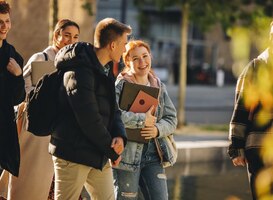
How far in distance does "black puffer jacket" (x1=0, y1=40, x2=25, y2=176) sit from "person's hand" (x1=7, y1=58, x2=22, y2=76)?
0.08 ft

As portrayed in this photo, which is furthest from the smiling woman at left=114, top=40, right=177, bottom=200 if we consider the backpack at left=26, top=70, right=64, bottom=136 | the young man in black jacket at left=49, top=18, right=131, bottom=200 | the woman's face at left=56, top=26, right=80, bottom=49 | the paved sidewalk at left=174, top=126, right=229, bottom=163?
the paved sidewalk at left=174, top=126, right=229, bottom=163

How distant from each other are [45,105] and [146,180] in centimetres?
131

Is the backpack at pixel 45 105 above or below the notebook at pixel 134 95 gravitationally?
above

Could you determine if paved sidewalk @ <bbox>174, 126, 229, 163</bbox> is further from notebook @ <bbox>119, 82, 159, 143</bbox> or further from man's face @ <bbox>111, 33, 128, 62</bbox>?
man's face @ <bbox>111, 33, 128, 62</bbox>

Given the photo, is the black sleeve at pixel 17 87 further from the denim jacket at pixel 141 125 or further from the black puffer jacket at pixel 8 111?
the denim jacket at pixel 141 125

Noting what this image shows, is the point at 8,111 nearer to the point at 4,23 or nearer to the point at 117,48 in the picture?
the point at 4,23

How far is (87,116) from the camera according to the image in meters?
4.59

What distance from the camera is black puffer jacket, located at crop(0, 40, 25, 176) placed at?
5.59 m

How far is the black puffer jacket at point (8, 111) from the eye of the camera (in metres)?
5.59

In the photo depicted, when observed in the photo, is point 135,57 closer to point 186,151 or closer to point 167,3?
point 186,151

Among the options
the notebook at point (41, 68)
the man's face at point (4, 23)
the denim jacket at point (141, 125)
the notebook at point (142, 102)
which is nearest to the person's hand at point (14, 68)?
the man's face at point (4, 23)

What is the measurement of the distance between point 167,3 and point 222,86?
1039 inches

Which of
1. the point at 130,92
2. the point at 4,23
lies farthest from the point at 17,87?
the point at 130,92

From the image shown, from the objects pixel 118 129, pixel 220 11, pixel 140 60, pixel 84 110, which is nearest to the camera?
pixel 84 110
